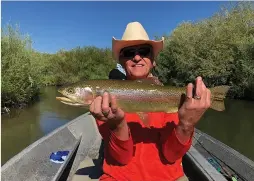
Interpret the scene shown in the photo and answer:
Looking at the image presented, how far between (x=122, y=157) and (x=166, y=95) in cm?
68

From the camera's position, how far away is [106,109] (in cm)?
260

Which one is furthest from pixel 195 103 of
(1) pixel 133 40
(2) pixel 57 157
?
(2) pixel 57 157

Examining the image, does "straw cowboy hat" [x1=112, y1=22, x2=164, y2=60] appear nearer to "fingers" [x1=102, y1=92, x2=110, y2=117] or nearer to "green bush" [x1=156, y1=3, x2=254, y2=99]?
"fingers" [x1=102, y1=92, x2=110, y2=117]

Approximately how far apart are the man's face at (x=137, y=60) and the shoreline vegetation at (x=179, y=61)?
15.2 meters

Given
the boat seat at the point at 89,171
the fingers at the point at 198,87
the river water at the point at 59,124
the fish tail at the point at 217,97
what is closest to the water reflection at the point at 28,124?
the river water at the point at 59,124

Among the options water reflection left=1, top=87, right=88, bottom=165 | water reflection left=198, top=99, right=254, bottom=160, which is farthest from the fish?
water reflection left=198, top=99, right=254, bottom=160

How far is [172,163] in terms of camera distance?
311 cm

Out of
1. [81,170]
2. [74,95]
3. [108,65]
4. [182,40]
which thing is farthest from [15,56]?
[108,65]

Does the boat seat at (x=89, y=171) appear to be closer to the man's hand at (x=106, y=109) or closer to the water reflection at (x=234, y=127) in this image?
the man's hand at (x=106, y=109)

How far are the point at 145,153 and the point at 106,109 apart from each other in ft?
2.32

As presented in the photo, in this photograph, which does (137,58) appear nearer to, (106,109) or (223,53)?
(106,109)

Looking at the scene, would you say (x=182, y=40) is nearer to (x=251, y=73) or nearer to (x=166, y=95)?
(x=251, y=73)

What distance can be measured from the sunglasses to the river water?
7.49m

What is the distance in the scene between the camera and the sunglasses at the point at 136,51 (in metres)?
3.38
